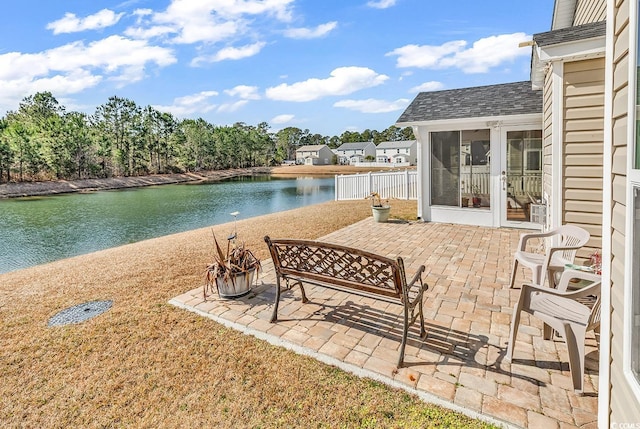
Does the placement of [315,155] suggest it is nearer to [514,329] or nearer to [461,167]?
[461,167]

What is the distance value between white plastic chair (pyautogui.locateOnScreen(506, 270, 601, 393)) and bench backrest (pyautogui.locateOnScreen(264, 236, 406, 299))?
0.95 m

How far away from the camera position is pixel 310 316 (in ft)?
10.4

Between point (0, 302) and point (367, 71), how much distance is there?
33.5 m

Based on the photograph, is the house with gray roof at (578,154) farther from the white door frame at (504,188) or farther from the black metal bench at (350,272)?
the black metal bench at (350,272)

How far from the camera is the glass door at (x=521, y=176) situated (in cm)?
634

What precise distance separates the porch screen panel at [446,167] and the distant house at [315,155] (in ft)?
197

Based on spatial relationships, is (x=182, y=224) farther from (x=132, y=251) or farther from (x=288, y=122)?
(x=288, y=122)

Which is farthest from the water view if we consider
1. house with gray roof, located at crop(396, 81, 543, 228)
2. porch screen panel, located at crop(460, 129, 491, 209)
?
porch screen panel, located at crop(460, 129, 491, 209)

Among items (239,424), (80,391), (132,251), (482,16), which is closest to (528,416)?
(239,424)

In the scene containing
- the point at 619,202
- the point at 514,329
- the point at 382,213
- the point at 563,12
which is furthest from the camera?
the point at 382,213

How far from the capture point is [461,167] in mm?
7039

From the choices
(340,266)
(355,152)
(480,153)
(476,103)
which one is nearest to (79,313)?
(340,266)

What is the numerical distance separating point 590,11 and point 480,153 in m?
2.92

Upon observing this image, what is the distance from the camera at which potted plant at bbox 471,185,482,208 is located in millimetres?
7032
